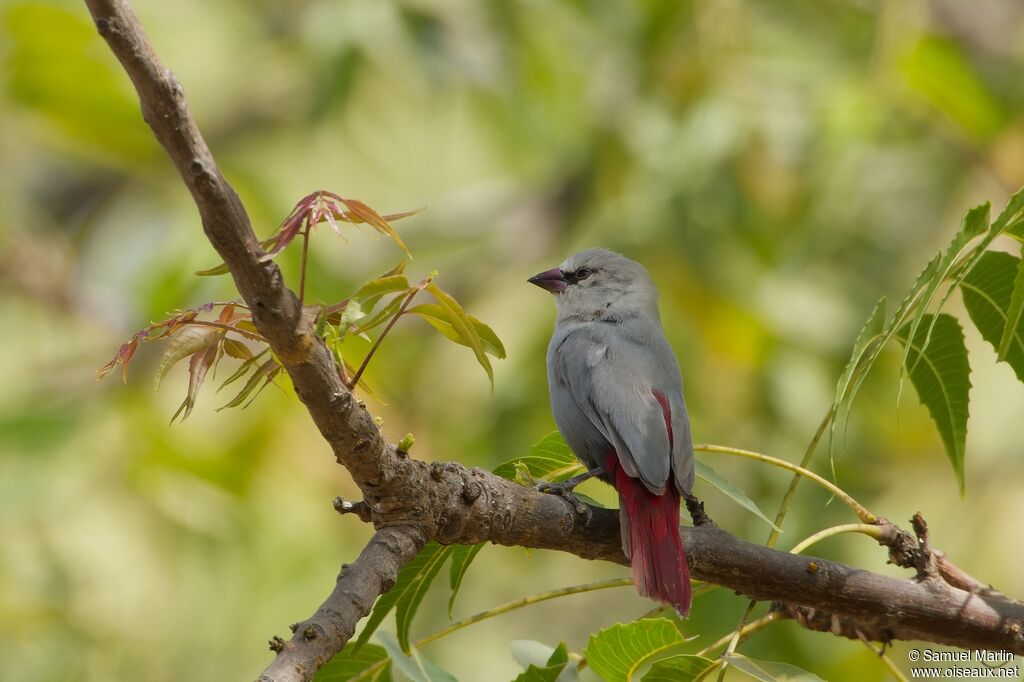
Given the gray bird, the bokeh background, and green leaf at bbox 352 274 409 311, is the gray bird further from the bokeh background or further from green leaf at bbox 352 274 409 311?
the bokeh background

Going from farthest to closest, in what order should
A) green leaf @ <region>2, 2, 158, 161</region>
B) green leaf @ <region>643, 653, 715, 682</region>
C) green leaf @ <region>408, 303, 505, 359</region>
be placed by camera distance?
green leaf @ <region>2, 2, 158, 161</region> → green leaf @ <region>643, 653, 715, 682</region> → green leaf @ <region>408, 303, 505, 359</region>

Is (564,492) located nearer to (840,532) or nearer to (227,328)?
(840,532)

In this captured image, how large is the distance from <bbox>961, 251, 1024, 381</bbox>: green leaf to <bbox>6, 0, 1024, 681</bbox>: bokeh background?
2029 millimetres

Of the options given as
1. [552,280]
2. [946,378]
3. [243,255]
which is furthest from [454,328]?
[552,280]

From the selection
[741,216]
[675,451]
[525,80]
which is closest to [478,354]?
[675,451]

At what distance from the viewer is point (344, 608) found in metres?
1.72

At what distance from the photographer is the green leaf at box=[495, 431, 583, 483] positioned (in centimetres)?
273

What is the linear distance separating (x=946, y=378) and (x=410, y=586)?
52.8 inches

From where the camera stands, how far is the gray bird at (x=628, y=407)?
258cm

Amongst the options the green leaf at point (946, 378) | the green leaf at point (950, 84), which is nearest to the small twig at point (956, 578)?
the green leaf at point (946, 378)

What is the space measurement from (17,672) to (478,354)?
4.75 metres

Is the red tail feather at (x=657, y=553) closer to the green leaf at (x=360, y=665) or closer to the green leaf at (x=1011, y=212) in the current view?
the green leaf at (x=360, y=665)

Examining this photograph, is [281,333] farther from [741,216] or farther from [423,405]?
[423,405]

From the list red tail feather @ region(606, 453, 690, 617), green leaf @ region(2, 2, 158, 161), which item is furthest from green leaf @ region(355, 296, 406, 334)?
green leaf @ region(2, 2, 158, 161)
